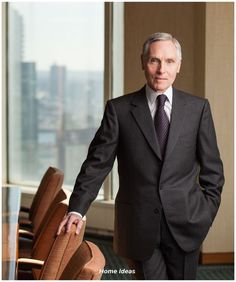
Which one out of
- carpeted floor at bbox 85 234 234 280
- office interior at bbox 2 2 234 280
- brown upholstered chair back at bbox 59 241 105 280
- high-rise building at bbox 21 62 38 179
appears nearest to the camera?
brown upholstered chair back at bbox 59 241 105 280

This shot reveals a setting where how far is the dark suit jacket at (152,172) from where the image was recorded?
2439 millimetres

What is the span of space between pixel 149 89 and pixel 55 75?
482cm

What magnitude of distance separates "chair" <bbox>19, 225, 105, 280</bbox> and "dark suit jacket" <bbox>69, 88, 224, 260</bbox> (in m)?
0.24

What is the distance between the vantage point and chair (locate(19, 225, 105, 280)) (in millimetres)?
1651

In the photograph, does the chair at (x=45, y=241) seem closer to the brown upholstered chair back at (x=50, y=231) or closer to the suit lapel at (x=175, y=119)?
the brown upholstered chair back at (x=50, y=231)

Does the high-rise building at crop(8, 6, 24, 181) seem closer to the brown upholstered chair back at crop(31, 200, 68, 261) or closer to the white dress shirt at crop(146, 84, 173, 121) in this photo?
the brown upholstered chair back at crop(31, 200, 68, 261)

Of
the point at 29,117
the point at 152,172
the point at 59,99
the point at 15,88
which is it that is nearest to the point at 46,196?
the point at 152,172

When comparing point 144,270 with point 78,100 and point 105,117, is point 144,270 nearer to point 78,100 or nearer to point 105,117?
point 105,117

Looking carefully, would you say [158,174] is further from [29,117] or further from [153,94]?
[29,117]

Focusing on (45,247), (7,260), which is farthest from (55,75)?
(7,260)

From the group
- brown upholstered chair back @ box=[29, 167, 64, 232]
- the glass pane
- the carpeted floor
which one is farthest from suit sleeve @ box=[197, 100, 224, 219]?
the glass pane

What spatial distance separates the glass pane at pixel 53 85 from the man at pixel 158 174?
4272mm

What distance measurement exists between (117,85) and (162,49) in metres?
4.01

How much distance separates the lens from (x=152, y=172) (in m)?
2.44
